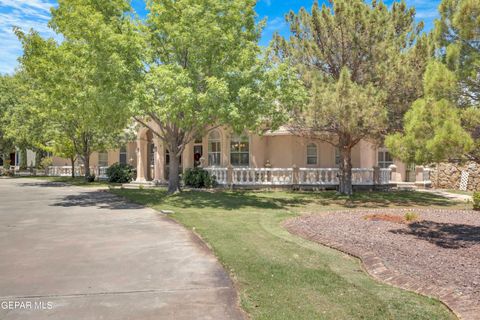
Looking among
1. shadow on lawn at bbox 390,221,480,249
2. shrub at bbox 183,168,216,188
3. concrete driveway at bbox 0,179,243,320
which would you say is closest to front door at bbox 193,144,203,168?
shrub at bbox 183,168,216,188

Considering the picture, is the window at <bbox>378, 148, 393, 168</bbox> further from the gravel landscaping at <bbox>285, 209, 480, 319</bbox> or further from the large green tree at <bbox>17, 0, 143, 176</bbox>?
the large green tree at <bbox>17, 0, 143, 176</bbox>

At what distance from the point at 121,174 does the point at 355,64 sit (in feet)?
55.1

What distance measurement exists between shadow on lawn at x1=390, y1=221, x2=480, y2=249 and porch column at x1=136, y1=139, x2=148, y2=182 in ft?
63.3

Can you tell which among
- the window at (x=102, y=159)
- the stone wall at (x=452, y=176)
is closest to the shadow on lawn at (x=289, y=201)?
the stone wall at (x=452, y=176)

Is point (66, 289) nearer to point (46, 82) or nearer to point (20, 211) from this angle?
point (20, 211)

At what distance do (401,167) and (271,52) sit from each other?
514 inches

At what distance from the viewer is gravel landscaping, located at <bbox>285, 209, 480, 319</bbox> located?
5827 millimetres

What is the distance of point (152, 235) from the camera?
934 cm

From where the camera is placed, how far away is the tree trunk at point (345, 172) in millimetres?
19391

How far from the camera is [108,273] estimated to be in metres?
6.27

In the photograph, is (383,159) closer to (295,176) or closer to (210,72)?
(295,176)

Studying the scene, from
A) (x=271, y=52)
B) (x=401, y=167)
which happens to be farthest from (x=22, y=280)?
(x=401, y=167)

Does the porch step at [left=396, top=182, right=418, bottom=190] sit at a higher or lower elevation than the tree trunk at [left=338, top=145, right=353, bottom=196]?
lower

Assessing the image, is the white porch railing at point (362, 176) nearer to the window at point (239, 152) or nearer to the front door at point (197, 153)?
the window at point (239, 152)
